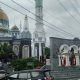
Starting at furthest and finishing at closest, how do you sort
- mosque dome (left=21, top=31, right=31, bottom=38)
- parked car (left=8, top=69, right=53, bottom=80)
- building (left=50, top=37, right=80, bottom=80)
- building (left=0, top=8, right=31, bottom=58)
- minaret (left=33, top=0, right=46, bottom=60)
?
minaret (left=33, top=0, right=46, bottom=60)
mosque dome (left=21, top=31, right=31, bottom=38)
building (left=0, top=8, right=31, bottom=58)
building (left=50, top=37, right=80, bottom=80)
parked car (left=8, top=69, right=53, bottom=80)

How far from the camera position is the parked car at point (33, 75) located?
22.0 m

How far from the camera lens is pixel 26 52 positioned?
109 metres

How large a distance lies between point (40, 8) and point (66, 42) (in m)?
72.1

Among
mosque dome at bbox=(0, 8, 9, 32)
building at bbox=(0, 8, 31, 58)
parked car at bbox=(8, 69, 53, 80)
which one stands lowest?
parked car at bbox=(8, 69, 53, 80)

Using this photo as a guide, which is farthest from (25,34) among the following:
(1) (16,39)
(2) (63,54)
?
(2) (63,54)

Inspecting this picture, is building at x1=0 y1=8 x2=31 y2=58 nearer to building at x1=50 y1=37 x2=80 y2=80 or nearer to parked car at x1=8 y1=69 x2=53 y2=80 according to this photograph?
Answer: building at x1=50 y1=37 x2=80 y2=80

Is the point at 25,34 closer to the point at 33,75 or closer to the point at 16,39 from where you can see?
the point at 16,39

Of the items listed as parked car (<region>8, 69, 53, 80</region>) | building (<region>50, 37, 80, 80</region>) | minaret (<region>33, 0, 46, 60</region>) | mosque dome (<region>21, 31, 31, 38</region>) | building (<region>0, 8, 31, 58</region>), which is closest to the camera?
parked car (<region>8, 69, 53, 80</region>)

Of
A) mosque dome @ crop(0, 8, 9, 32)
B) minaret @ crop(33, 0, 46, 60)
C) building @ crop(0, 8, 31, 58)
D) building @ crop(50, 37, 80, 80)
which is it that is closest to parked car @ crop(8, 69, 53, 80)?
building @ crop(50, 37, 80, 80)

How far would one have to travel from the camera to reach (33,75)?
73.4 feet

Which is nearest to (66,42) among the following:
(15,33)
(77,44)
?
(77,44)

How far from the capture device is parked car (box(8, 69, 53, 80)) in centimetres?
2205

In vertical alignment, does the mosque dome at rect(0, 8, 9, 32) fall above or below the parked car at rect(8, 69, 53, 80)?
above

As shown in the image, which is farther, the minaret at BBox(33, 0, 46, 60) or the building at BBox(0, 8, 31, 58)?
the minaret at BBox(33, 0, 46, 60)
